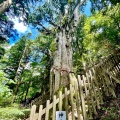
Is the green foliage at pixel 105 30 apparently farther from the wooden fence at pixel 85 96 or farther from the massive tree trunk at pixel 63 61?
the wooden fence at pixel 85 96

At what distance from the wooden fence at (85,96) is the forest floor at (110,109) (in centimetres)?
14

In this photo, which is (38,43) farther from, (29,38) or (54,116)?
(54,116)

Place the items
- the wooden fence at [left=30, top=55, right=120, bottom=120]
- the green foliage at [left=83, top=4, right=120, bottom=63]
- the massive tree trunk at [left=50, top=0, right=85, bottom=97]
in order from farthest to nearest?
1. the green foliage at [left=83, top=4, right=120, bottom=63]
2. the massive tree trunk at [left=50, top=0, right=85, bottom=97]
3. the wooden fence at [left=30, top=55, right=120, bottom=120]

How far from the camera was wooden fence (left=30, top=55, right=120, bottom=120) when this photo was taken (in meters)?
3.66

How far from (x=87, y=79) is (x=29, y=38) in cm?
1821

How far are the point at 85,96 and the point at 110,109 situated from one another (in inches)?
29.1

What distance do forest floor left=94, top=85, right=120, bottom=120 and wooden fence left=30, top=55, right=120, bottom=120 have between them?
14 cm

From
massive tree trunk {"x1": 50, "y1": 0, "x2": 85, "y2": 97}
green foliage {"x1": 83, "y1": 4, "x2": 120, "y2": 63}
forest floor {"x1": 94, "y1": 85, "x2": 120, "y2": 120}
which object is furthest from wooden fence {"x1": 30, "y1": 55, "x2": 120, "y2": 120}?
green foliage {"x1": 83, "y1": 4, "x2": 120, "y2": 63}

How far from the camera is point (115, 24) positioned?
1133 centimetres

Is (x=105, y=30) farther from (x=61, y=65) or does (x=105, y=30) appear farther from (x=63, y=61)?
(x=61, y=65)

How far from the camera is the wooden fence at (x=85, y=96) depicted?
12.0 feet

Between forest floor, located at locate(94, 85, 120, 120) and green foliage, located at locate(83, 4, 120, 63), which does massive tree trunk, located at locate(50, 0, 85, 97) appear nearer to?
forest floor, located at locate(94, 85, 120, 120)

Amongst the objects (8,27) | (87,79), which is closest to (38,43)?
(8,27)

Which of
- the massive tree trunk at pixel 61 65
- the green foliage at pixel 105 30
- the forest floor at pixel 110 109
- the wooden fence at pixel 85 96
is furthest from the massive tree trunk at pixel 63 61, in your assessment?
the green foliage at pixel 105 30
